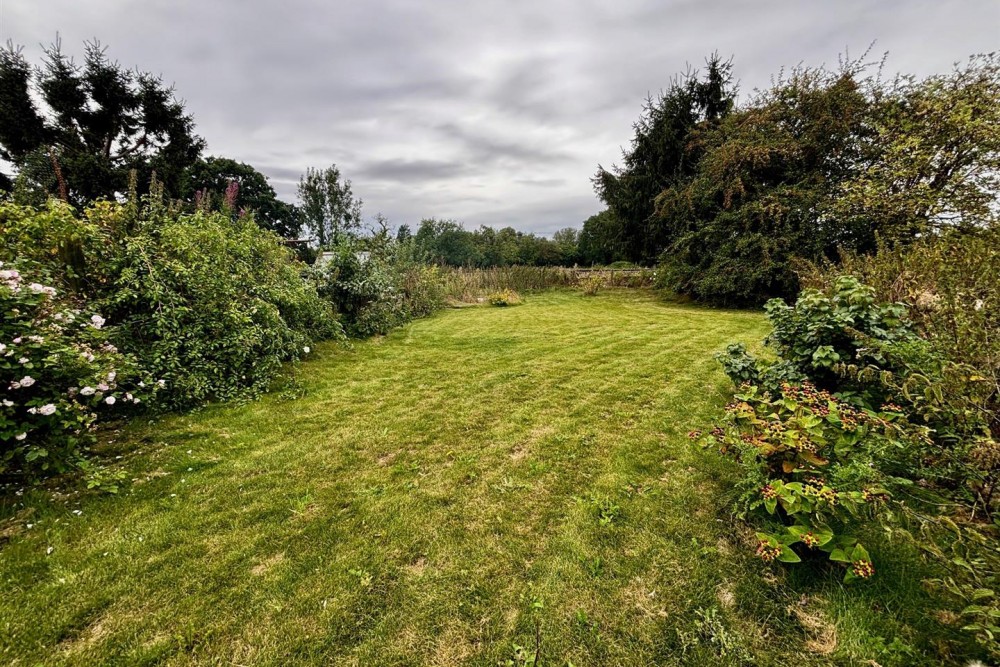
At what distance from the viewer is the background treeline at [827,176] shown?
8719 millimetres

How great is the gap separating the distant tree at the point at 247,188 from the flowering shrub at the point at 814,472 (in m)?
29.9

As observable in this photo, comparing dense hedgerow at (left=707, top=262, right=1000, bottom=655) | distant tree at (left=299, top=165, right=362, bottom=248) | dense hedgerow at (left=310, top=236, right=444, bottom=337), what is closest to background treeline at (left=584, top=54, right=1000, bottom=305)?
dense hedgerow at (left=707, top=262, right=1000, bottom=655)

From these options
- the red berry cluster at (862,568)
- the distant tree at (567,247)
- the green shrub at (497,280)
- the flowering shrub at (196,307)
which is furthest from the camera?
the distant tree at (567,247)

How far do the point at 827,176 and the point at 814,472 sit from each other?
13777mm

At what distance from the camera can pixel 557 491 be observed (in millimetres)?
2578

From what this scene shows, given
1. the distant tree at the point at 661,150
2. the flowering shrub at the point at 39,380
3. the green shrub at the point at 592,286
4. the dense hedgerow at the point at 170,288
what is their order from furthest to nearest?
the distant tree at the point at 661,150 < the green shrub at the point at 592,286 < the dense hedgerow at the point at 170,288 < the flowering shrub at the point at 39,380

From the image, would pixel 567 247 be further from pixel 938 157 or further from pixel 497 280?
pixel 938 157

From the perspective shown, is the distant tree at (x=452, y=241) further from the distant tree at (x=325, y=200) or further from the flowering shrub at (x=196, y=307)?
the flowering shrub at (x=196, y=307)

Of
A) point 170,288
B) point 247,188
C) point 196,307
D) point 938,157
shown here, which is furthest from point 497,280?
point 247,188

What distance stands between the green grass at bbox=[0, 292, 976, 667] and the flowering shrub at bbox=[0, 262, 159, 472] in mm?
337

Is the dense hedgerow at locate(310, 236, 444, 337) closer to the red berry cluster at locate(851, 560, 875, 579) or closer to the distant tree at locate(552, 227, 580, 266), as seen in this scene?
the red berry cluster at locate(851, 560, 875, 579)

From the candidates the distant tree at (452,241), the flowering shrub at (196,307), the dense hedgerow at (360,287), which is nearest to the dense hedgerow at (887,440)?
the flowering shrub at (196,307)

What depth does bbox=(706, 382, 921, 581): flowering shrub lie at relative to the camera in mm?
1582

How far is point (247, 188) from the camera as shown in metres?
32.2
